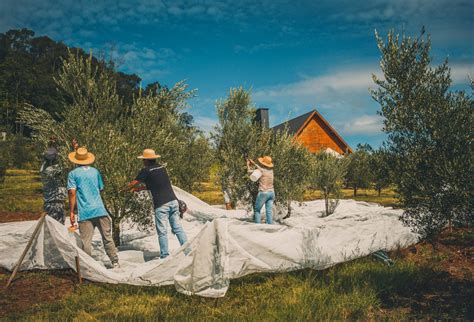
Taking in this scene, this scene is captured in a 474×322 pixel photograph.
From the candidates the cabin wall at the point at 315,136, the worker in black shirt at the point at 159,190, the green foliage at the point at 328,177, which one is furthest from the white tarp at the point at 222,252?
the cabin wall at the point at 315,136

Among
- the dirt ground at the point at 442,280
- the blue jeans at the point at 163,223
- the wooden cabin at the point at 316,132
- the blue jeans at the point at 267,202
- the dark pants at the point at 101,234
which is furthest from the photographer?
the wooden cabin at the point at 316,132

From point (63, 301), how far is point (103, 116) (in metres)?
5.11

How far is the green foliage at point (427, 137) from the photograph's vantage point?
5129 mm

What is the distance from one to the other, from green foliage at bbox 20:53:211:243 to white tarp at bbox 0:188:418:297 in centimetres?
139

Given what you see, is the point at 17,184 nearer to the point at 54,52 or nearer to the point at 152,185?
the point at 152,185

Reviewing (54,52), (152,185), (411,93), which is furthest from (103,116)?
(54,52)

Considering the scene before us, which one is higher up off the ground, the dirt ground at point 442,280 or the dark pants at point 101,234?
the dark pants at point 101,234

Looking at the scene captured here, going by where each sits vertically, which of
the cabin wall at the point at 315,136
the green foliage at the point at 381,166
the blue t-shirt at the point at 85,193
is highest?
the cabin wall at the point at 315,136

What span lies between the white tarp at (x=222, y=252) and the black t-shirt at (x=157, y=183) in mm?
1527

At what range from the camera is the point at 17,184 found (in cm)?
2378

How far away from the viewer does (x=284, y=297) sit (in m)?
5.23

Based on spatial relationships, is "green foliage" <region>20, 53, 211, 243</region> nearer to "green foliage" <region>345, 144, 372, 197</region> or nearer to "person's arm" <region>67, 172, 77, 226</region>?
"person's arm" <region>67, 172, 77, 226</region>

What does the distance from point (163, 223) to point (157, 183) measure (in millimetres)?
939

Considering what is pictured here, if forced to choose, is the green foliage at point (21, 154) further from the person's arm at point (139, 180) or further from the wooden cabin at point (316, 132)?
the person's arm at point (139, 180)
